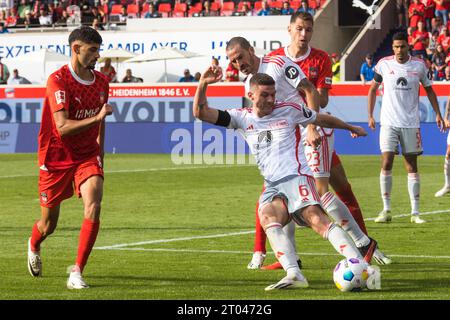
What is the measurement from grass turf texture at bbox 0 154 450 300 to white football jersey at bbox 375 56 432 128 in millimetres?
1391

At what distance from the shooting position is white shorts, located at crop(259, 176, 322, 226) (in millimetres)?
9594

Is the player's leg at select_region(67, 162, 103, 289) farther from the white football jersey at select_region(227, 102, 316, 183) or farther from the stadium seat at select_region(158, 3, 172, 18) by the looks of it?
the stadium seat at select_region(158, 3, 172, 18)

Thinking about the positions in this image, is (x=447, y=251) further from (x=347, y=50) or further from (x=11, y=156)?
(x=347, y=50)

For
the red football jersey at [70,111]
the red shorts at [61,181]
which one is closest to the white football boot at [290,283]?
the red shorts at [61,181]

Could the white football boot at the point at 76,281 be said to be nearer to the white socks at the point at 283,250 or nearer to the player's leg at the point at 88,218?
the player's leg at the point at 88,218

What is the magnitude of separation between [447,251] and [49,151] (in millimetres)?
4569

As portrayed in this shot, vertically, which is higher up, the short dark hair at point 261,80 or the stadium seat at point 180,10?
the short dark hair at point 261,80

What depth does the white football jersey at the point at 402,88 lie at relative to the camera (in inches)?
630

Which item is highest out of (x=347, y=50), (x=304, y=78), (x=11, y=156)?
(x=304, y=78)

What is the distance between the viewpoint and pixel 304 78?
10852 millimetres

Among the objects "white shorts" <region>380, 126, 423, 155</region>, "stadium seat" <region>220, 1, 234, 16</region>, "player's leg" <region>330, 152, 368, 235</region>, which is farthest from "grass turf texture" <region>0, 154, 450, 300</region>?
"stadium seat" <region>220, 1, 234, 16</region>

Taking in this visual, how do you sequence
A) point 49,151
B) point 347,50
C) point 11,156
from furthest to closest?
point 347,50 → point 11,156 → point 49,151

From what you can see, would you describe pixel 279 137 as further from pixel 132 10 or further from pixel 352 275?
pixel 132 10
